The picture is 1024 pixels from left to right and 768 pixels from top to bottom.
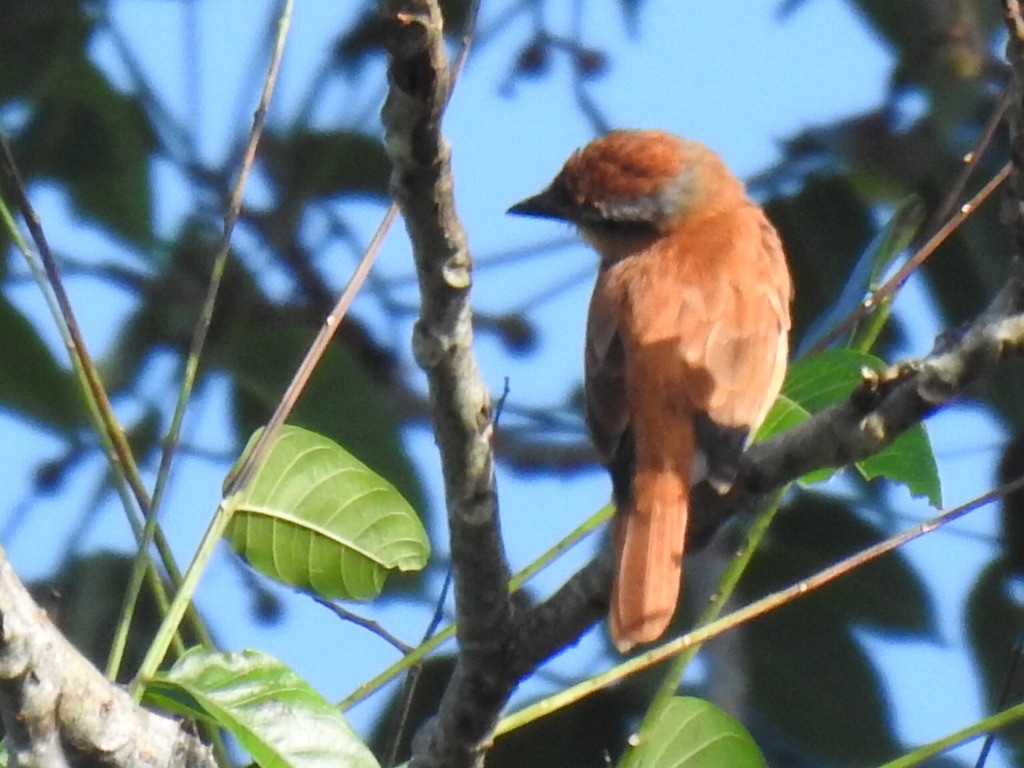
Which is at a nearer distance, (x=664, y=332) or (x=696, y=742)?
(x=696, y=742)

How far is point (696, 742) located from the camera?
279 cm

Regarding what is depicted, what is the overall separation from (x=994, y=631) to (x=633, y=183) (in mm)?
1394

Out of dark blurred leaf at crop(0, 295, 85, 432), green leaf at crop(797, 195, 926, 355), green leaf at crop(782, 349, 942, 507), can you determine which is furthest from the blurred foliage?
green leaf at crop(782, 349, 942, 507)

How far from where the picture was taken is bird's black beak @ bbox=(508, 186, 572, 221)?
4539 millimetres

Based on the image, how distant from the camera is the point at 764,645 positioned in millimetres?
4266

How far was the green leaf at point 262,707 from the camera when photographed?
2.37m

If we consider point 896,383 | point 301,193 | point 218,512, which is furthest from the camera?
point 301,193

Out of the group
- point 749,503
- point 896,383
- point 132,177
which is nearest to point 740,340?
point 749,503

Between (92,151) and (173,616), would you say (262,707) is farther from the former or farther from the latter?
(92,151)

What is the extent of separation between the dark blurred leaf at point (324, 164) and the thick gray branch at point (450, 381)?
81.7 inches

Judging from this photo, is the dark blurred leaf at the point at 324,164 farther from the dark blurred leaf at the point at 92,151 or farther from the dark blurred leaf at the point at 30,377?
the dark blurred leaf at the point at 30,377

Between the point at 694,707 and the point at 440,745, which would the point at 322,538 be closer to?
the point at 440,745

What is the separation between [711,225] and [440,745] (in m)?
1.87

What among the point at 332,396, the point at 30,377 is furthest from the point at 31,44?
the point at 332,396
